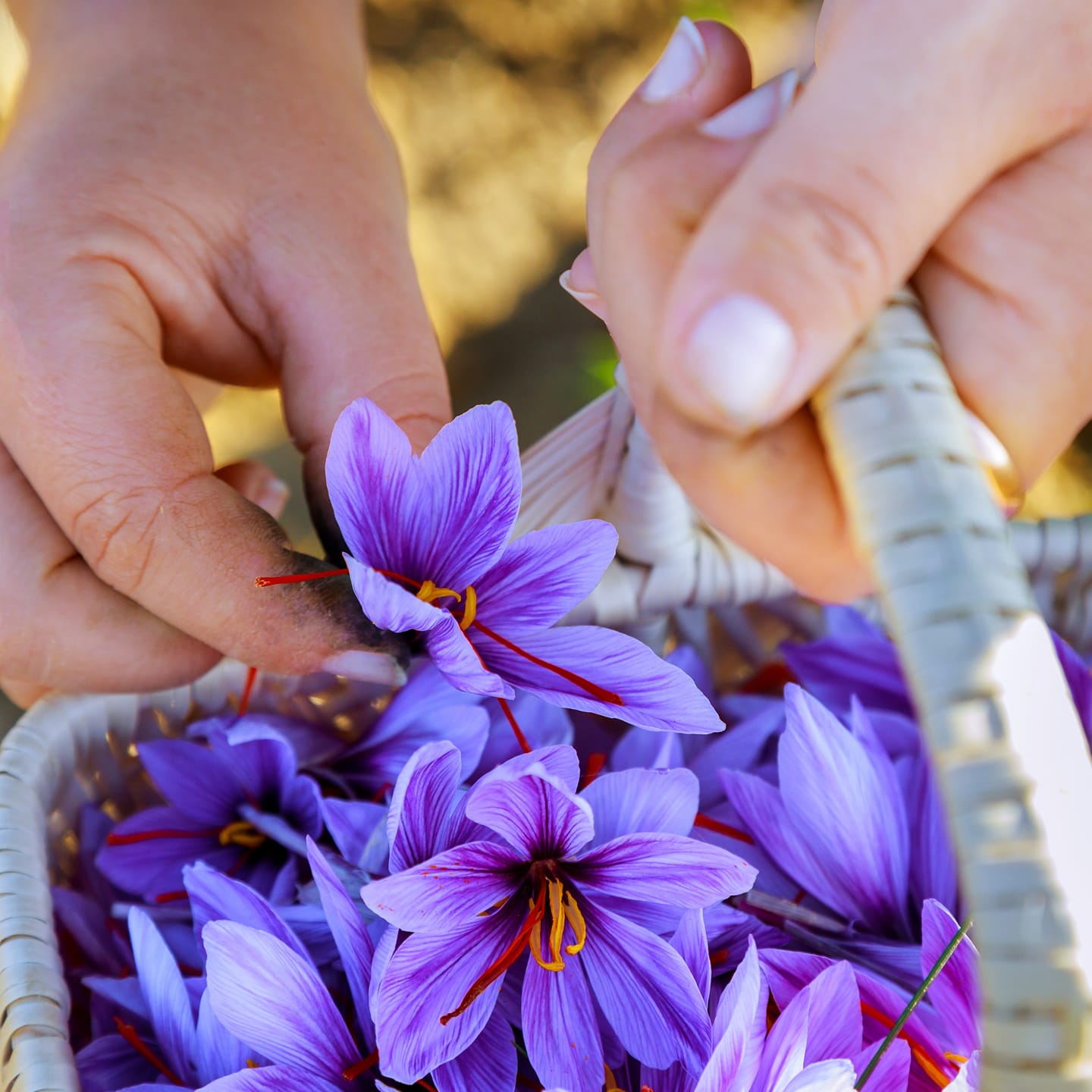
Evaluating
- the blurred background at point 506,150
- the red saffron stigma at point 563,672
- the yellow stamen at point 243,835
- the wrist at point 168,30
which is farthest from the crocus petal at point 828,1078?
the blurred background at point 506,150

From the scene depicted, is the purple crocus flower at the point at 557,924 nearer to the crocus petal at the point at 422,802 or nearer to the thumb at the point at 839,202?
the crocus petal at the point at 422,802

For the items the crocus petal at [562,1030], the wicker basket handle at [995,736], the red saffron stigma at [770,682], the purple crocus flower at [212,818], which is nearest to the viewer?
the wicker basket handle at [995,736]

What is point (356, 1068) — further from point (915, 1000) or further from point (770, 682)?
point (770, 682)

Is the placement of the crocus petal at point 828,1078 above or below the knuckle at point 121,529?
below

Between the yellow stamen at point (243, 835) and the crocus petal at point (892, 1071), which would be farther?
the yellow stamen at point (243, 835)

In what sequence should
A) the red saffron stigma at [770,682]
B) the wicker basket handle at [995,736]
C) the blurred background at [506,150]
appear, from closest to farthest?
1. the wicker basket handle at [995,736]
2. the red saffron stigma at [770,682]
3. the blurred background at [506,150]

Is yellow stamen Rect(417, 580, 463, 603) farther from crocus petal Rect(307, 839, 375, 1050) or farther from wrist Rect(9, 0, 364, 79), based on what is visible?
wrist Rect(9, 0, 364, 79)

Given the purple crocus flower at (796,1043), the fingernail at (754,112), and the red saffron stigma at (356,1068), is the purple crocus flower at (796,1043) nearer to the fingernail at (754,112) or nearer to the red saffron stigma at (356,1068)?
the red saffron stigma at (356,1068)

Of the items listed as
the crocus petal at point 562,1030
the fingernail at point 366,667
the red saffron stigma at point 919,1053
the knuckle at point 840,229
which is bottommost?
the red saffron stigma at point 919,1053

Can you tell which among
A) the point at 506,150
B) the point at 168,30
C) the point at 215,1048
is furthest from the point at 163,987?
the point at 506,150
